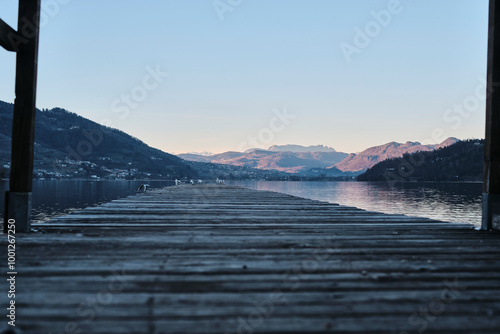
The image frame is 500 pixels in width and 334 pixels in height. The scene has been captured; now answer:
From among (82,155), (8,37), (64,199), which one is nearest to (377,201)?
(64,199)

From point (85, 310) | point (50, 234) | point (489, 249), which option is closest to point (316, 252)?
point (489, 249)

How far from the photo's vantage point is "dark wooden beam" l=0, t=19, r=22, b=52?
440cm

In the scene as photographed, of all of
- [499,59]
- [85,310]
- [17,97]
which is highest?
[499,59]

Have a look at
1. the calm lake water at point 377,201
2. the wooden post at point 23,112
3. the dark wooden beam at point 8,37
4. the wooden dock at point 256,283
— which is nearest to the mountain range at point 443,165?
the calm lake water at point 377,201

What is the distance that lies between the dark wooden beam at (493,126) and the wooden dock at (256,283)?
2.65 feet

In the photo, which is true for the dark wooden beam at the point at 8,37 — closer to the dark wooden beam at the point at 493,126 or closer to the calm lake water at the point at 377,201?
the dark wooden beam at the point at 493,126

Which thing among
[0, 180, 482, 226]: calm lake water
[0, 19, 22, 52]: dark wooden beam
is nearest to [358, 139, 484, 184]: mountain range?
[0, 180, 482, 226]: calm lake water

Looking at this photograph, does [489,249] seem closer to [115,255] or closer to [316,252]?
[316,252]

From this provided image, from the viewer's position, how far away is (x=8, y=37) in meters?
4.54

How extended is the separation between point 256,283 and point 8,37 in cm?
415

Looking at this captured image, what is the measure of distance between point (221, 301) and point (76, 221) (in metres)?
4.33

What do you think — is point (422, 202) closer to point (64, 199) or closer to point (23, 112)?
point (64, 199)

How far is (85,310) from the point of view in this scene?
227 cm

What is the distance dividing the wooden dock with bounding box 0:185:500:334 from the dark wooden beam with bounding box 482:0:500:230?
0.81 meters
